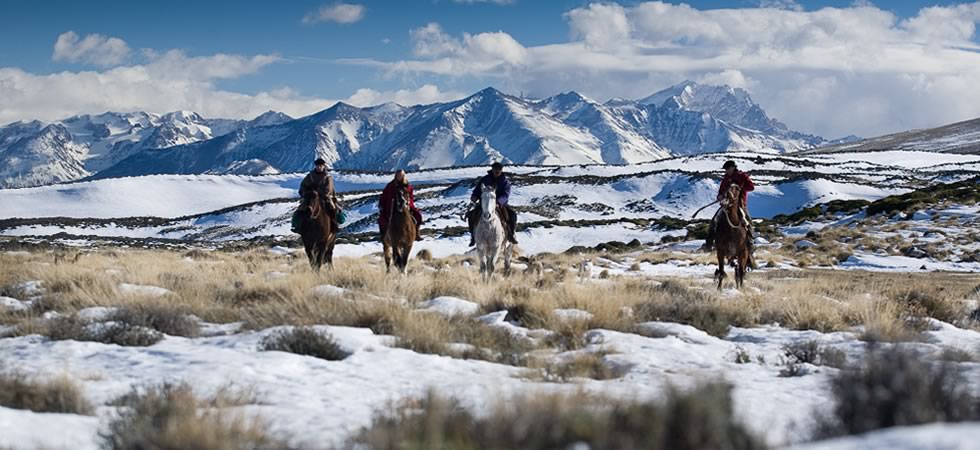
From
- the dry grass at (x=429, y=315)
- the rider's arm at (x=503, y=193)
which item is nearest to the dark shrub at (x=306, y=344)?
the dry grass at (x=429, y=315)

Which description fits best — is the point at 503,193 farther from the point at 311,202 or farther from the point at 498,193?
the point at 311,202

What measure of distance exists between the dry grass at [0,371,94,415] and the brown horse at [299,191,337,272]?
33.3ft

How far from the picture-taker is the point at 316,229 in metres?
15.0

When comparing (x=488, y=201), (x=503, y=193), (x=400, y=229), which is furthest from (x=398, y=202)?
(x=503, y=193)

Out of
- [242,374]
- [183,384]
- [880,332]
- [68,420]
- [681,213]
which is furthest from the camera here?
[681,213]

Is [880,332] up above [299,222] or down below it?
below

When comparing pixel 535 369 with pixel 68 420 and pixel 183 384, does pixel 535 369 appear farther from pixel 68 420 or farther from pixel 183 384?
pixel 68 420

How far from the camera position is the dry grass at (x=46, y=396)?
4.45 m

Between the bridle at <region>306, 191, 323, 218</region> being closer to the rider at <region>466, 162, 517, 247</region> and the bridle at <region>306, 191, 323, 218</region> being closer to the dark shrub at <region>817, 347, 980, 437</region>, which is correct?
the rider at <region>466, 162, 517, 247</region>

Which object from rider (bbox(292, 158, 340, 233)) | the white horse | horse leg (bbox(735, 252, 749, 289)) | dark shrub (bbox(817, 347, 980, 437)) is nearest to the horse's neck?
horse leg (bbox(735, 252, 749, 289))

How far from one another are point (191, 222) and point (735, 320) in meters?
87.5

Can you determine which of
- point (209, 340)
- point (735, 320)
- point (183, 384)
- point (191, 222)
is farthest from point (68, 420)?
point (191, 222)

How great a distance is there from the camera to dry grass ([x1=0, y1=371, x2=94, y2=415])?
445cm

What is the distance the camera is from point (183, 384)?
4.64 meters
